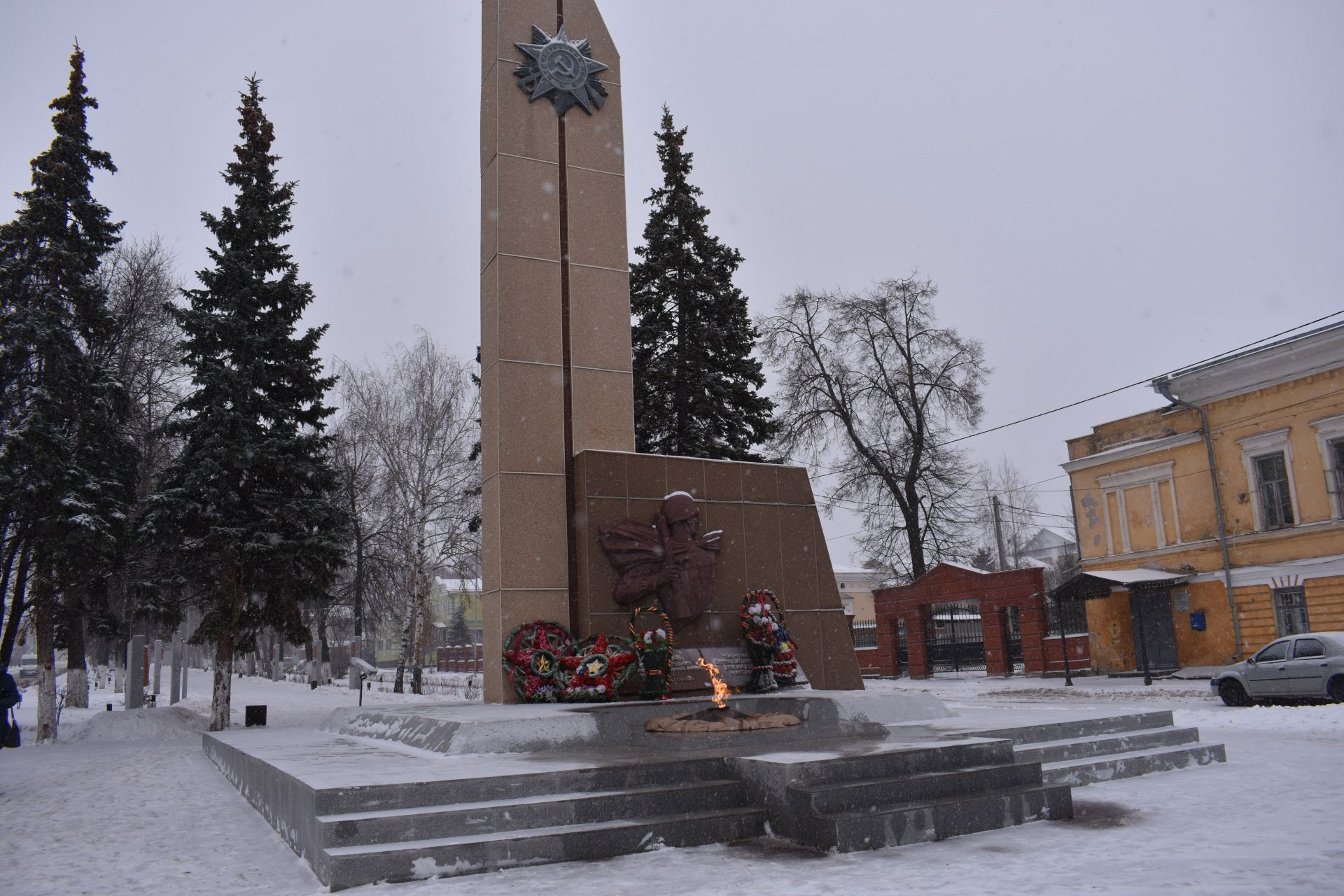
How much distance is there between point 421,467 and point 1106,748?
21.2 meters

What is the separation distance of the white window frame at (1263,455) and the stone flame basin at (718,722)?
18.2 meters

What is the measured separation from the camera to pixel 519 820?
5.50m

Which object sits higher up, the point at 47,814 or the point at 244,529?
the point at 244,529

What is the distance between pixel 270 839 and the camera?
6500 millimetres

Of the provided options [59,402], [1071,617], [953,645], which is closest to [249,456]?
[59,402]

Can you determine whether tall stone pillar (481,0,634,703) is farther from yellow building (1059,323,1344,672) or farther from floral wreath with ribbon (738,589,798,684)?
yellow building (1059,323,1344,672)

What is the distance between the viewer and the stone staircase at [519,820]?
508 centimetres

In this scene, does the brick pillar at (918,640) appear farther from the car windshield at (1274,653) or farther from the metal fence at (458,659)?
the metal fence at (458,659)

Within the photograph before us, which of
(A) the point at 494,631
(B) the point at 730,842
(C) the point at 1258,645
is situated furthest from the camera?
(C) the point at 1258,645

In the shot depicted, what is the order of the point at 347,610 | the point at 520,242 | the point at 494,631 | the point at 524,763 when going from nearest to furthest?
the point at 524,763
the point at 494,631
the point at 520,242
the point at 347,610

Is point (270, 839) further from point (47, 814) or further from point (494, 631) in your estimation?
point (494, 631)

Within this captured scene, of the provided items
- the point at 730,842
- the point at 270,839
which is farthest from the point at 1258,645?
the point at 270,839

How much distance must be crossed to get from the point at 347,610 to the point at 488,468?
33724mm

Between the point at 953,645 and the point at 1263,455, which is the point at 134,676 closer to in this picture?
the point at 953,645
